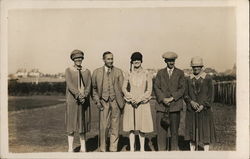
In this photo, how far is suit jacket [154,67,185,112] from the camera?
4.80 feet

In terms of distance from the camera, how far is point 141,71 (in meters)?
1.47

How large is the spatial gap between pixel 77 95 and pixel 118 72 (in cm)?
20

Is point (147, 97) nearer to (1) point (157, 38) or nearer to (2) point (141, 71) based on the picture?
(2) point (141, 71)

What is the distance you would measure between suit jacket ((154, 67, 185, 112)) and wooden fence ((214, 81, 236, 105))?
0.48ft

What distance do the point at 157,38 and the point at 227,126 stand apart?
1.58 ft

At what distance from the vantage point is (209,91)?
1.47m

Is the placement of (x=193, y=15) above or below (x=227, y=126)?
above

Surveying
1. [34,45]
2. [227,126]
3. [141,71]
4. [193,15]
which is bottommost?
[227,126]

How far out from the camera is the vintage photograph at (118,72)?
146cm

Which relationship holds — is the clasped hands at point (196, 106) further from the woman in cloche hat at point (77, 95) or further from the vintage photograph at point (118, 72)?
the woman in cloche hat at point (77, 95)

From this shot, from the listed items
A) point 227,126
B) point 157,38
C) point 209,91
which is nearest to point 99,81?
point 157,38

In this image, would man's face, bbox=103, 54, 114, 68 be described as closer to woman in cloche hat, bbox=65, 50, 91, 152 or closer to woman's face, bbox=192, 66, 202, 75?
woman in cloche hat, bbox=65, 50, 91, 152

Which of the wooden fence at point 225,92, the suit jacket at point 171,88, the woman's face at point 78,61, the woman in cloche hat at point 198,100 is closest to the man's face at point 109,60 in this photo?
the woman's face at point 78,61

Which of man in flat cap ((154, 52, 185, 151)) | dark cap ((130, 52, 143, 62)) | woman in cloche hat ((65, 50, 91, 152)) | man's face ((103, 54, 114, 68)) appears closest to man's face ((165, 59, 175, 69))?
man in flat cap ((154, 52, 185, 151))
